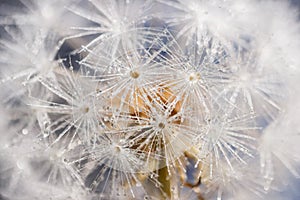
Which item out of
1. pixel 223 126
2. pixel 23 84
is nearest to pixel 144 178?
pixel 223 126

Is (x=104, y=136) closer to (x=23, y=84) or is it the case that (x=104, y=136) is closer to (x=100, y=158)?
(x=100, y=158)

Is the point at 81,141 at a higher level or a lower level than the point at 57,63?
lower

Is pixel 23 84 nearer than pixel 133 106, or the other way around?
pixel 133 106

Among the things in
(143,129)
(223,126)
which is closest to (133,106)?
(143,129)

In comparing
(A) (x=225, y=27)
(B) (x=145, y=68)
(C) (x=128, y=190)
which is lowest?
(C) (x=128, y=190)

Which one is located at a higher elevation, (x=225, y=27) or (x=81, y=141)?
(x=225, y=27)

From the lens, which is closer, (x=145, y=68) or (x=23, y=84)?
(x=145, y=68)

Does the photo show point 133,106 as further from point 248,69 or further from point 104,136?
point 248,69
